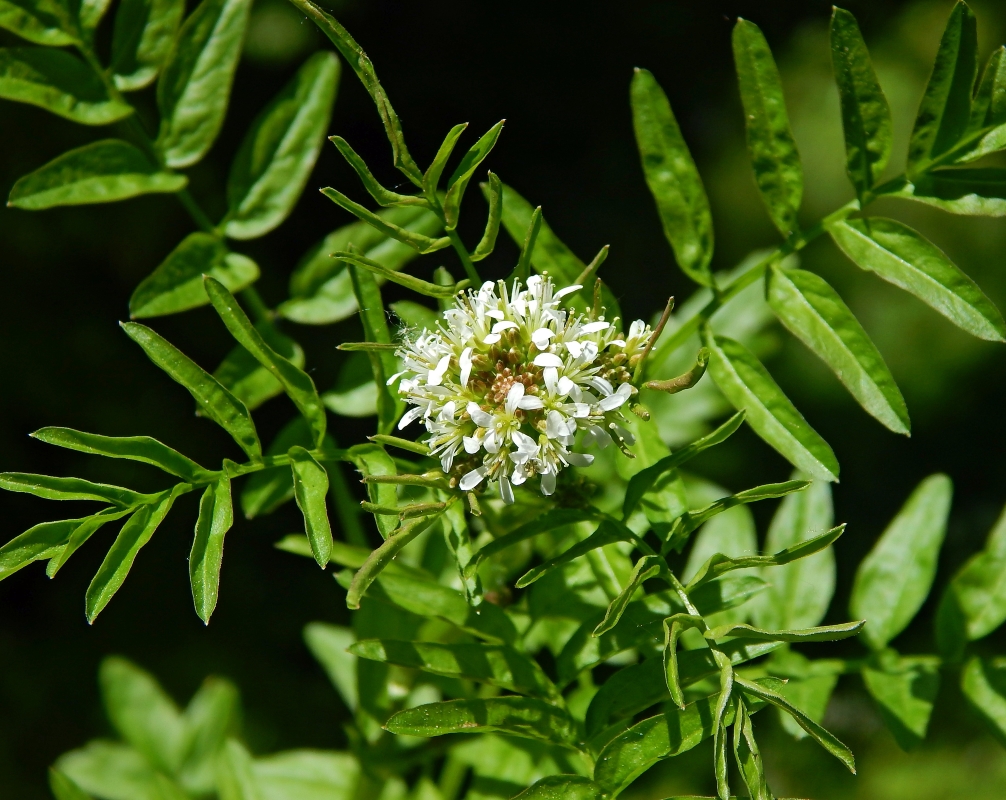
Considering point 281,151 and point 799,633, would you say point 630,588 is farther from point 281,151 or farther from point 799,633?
point 281,151

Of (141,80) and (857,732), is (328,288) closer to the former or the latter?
(141,80)

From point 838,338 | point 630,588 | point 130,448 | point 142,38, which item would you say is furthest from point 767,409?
point 142,38

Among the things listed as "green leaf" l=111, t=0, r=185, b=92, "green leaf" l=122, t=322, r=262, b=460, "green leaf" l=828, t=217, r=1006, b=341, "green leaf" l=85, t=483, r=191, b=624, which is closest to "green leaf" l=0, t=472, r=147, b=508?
"green leaf" l=85, t=483, r=191, b=624

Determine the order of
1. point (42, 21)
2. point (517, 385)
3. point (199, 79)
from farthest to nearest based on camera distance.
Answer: point (199, 79) → point (42, 21) → point (517, 385)

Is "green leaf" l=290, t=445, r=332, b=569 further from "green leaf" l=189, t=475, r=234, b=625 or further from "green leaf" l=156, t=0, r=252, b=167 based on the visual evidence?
"green leaf" l=156, t=0, r=252, b=167

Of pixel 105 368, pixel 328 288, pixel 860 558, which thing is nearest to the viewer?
pixel 328 288

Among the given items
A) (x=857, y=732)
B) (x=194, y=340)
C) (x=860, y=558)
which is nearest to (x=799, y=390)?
(x=860, y=558)
